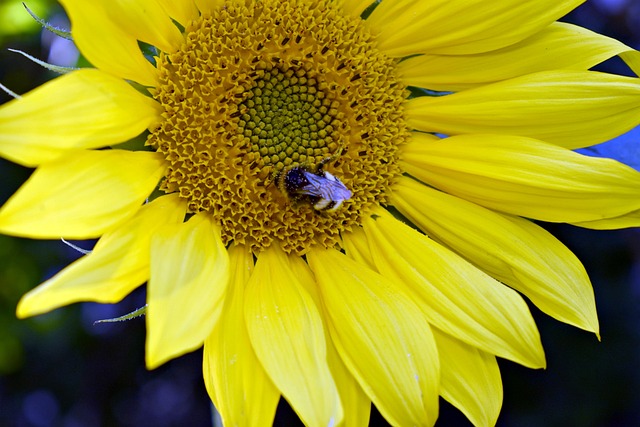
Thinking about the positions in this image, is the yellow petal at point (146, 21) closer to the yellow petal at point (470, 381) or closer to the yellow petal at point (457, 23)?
the yellow petal at point (457, 23)

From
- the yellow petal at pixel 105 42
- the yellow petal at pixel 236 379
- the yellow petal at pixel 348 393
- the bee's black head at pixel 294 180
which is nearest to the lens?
the yellow petal at pixel 105 42

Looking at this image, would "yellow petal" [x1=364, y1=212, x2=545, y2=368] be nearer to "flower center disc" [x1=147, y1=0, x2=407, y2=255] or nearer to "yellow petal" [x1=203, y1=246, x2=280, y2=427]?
"flower center disc" [x1=147, y1=0, x2=407, y2=255]

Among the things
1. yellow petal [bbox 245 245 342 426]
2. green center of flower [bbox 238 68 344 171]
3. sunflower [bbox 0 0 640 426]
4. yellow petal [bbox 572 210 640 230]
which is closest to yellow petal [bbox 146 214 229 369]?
sunflower [bbox 0 0 640 426]

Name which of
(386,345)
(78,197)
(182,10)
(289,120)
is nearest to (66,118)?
(78,197)

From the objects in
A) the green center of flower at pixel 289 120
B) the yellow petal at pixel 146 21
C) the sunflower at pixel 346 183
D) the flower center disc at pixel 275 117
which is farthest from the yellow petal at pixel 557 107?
the yellow petal at pixel 146 21

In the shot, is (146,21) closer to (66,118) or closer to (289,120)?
(66,118)

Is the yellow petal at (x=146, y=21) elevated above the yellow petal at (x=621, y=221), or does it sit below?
below

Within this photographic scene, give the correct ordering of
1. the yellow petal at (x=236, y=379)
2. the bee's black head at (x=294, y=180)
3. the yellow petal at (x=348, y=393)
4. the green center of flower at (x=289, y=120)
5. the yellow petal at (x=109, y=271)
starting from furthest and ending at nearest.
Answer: the green center of flower at (x=289, y=120), the bee's black head at (x=294, y=180), the yellow petal at (x=348, y=393), the yellow petal at (x=236, y=379), the yellow petal at (x=109, y=271)
